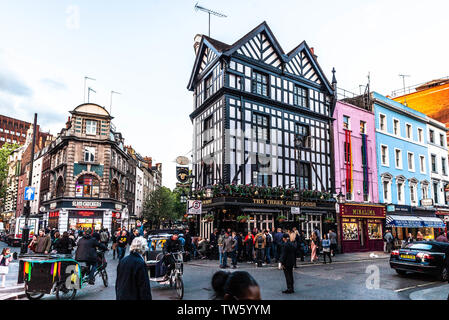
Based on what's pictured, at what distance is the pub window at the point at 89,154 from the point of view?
37.2 meters

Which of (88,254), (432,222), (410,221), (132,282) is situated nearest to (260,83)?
(88,254)

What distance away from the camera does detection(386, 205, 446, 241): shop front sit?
2950cm

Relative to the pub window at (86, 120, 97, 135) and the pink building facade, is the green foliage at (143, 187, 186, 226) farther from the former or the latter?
the pink building facade

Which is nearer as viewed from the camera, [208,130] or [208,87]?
[208,130]

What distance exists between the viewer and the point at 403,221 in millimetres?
29766

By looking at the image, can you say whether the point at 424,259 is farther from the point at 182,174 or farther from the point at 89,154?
the point at 89,154

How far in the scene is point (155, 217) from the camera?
5509 centimetres

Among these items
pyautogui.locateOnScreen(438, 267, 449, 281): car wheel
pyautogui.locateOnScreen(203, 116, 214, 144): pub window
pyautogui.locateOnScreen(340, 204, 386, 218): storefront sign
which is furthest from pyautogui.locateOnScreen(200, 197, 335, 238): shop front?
pyautogui.locateOnScreen(438, 267, 449, 281): car wheel

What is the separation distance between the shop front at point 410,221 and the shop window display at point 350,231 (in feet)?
12.0

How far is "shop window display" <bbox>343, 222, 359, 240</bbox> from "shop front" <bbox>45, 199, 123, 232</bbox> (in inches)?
950

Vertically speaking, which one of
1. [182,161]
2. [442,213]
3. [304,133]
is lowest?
[442,213]

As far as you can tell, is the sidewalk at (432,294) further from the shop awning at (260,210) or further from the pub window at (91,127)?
the pub window at (91,127)

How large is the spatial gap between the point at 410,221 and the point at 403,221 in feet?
3.93
